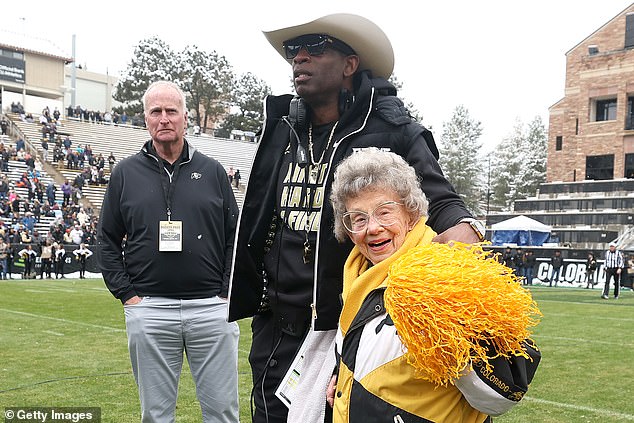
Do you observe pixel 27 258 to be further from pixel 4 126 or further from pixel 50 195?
pixel 4 126

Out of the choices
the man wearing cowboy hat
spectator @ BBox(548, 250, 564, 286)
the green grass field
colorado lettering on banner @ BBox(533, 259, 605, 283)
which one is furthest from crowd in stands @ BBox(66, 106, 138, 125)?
the man wearing cowboy hat

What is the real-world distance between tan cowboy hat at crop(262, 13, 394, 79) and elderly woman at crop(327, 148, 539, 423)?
1.95ft

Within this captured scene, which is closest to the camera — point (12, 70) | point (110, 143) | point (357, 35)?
point (357, 35)

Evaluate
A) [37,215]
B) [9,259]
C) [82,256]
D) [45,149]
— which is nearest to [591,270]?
[82,256]

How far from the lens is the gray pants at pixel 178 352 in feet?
12.6

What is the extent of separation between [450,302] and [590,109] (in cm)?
4417

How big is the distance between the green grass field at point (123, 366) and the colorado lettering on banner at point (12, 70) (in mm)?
47247

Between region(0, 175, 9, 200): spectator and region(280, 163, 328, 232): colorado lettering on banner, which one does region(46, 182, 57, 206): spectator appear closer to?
region(0, 175, 9, 200): spectator

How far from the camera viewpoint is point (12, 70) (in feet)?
184

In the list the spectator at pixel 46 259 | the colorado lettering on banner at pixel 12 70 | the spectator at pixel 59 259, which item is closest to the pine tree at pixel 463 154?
the colorado lettering on banner at pixel 12 70

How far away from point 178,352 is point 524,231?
30454mm

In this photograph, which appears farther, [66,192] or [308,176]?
[66,192]

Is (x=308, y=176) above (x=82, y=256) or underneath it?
above

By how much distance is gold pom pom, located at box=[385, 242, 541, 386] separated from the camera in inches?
66.2
